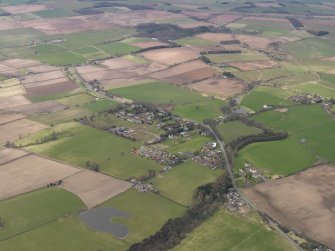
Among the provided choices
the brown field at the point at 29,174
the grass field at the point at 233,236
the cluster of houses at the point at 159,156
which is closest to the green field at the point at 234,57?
the cluster of houses at the point at 159,156

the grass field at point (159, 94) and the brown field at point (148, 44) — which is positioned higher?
the brown field at point (148, 44)

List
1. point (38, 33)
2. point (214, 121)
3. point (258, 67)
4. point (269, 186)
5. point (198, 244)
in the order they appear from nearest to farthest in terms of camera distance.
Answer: point (198, 244) → point (269, 186) → point (214, 121) → point (258, 67) → point (38, 33)

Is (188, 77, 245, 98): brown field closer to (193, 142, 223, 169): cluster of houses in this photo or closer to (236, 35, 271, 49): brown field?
(193, 142, 223, 169): cluster of houses

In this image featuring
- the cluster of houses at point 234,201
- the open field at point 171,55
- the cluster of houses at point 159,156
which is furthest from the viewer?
the open field at point 171,55

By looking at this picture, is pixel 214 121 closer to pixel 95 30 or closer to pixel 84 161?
pixel 84 161

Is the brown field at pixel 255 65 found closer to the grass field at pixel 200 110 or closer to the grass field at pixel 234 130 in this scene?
the grass field at pixel 200 110

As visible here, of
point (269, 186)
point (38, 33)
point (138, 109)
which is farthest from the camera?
point (38, 33)

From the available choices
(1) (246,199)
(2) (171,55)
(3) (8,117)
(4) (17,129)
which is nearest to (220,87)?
(2) (171,55)

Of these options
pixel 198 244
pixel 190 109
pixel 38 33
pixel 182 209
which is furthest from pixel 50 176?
pixel 38 33
